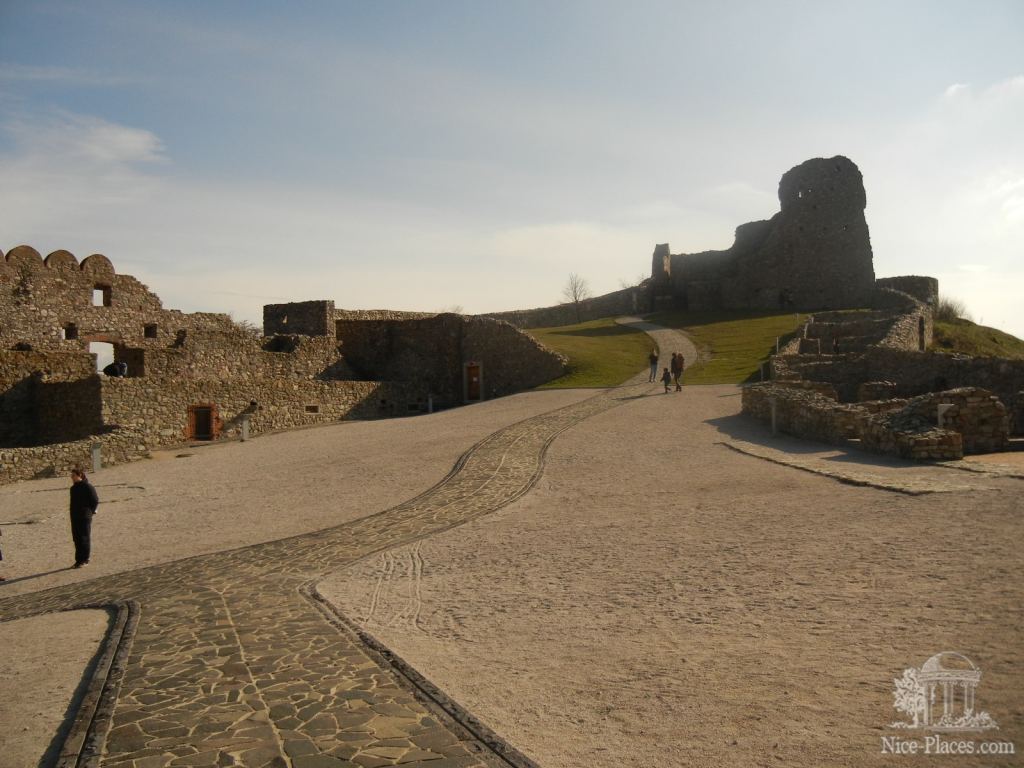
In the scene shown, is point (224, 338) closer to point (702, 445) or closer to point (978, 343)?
point (702, 445)

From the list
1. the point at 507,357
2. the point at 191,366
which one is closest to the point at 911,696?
the point at 191,366

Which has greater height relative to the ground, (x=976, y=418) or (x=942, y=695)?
(x=976, y=418)

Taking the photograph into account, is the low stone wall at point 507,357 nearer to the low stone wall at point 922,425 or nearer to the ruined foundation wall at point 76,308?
the ruined foundation wall at point 76,308

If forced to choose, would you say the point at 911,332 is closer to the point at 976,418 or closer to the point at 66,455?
the point at 976,418

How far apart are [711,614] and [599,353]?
29502 millimetres

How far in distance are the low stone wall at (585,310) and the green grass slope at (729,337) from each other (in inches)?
115

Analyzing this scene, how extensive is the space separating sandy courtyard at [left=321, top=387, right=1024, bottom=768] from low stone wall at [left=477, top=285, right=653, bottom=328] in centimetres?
4180

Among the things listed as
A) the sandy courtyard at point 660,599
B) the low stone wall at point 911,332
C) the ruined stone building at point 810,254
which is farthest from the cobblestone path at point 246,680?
the ruined stone building at point 810,254

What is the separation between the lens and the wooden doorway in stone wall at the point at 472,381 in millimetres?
37500

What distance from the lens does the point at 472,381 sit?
37875 millimetres

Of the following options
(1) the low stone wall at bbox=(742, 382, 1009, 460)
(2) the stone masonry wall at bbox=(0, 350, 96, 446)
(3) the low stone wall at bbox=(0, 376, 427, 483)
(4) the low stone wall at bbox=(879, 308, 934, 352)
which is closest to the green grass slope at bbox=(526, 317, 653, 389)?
(3) the low stone wall at bbox=(0, 376, 427, 483)

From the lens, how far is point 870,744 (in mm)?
5059

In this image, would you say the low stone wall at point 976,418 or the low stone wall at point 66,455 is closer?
the low stone wall at point 976,418

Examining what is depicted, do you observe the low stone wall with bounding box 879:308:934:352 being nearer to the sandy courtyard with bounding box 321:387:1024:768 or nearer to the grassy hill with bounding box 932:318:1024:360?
the grassy hill with bounding box 932:318:1024:360
